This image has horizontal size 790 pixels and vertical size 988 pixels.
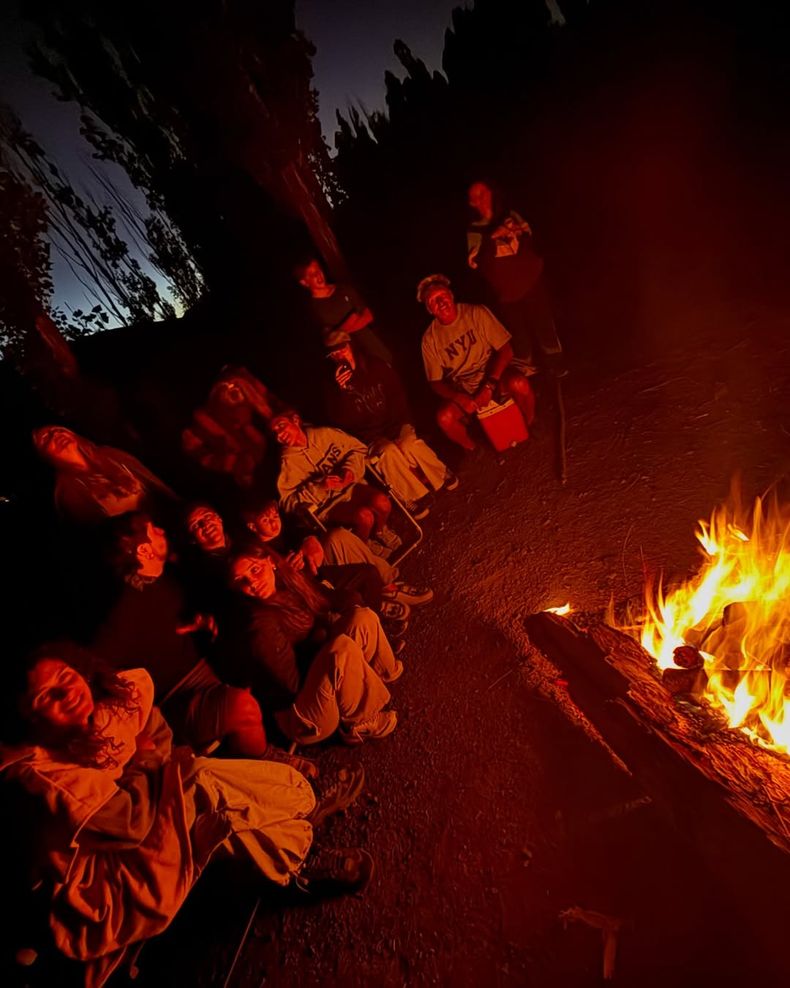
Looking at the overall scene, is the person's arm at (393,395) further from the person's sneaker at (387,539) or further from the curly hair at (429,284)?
the person's sneaker at (387,539)

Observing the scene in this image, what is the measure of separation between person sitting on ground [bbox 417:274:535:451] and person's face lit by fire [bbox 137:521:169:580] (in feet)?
10.9

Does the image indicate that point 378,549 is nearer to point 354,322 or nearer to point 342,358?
point 342,358

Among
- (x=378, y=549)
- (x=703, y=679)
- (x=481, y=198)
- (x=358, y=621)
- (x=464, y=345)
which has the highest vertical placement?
(x=481, y=198)

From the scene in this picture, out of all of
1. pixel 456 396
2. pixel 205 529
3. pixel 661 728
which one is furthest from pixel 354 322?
pixel 661 728

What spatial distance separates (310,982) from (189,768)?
4.44 feet

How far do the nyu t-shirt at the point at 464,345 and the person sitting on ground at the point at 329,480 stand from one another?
1375 millimetres

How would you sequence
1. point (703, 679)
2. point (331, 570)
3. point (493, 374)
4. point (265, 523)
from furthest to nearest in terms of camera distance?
point (493, 374)
point (331, 570)
point (265, 523)
point (703, 679)

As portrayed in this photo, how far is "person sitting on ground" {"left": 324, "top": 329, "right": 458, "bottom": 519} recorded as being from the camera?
18.6ft

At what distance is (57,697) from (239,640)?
1181mm

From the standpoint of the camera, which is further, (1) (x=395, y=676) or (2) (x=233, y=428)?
(2) (x=233, y=428)

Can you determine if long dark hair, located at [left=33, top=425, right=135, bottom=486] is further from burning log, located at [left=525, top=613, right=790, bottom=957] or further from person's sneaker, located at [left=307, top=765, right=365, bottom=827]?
burning log, located at [left=525, top=613, right=790, bottom=957]

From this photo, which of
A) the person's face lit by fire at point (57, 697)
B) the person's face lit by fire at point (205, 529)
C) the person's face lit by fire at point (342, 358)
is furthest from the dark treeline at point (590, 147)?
the person's face lit by fire at point (57, 697)

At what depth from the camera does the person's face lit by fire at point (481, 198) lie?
18.4ft

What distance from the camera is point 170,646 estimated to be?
12.6 feet
